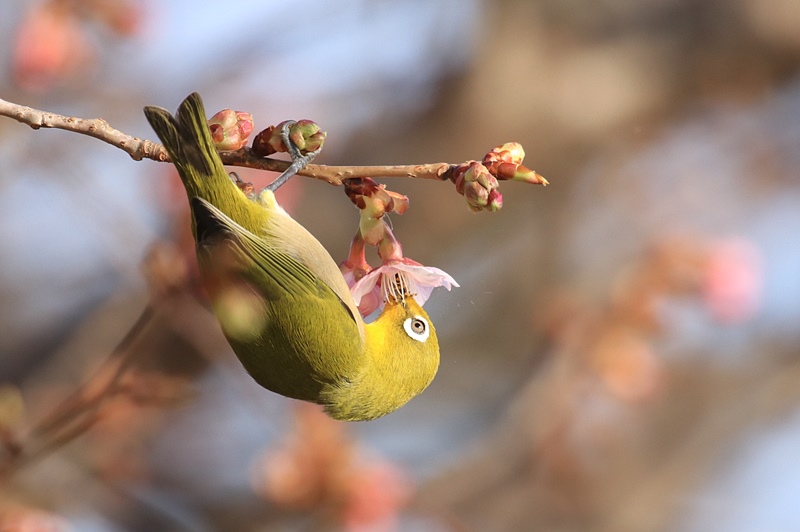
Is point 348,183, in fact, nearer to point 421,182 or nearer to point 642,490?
point 421,182

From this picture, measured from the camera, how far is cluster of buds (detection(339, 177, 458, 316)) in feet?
6.59

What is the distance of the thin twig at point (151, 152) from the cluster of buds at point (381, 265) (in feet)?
0.43

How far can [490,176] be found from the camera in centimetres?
180

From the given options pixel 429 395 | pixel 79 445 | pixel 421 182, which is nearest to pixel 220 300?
pixel 79 445

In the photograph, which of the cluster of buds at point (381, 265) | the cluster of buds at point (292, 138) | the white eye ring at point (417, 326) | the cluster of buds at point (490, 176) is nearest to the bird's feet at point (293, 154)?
the cluster of buds at point (292, 138)

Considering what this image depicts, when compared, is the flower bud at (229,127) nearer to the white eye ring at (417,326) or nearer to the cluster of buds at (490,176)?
the cluster of buds at (490,176)

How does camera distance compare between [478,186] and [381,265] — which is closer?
[478,186]

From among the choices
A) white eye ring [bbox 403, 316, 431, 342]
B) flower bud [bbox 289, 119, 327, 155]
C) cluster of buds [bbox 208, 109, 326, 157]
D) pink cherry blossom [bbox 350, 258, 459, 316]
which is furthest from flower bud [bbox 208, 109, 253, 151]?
white eye ring [bbox 403, 316, 431, 342]

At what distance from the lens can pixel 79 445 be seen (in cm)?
460

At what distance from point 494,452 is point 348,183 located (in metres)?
5.05

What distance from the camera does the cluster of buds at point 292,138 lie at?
6.24ft

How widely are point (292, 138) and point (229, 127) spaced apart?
155 millimetres

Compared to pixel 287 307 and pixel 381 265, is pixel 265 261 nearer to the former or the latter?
pixel 287 307

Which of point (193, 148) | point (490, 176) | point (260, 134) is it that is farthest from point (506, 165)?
point (193, 148)
